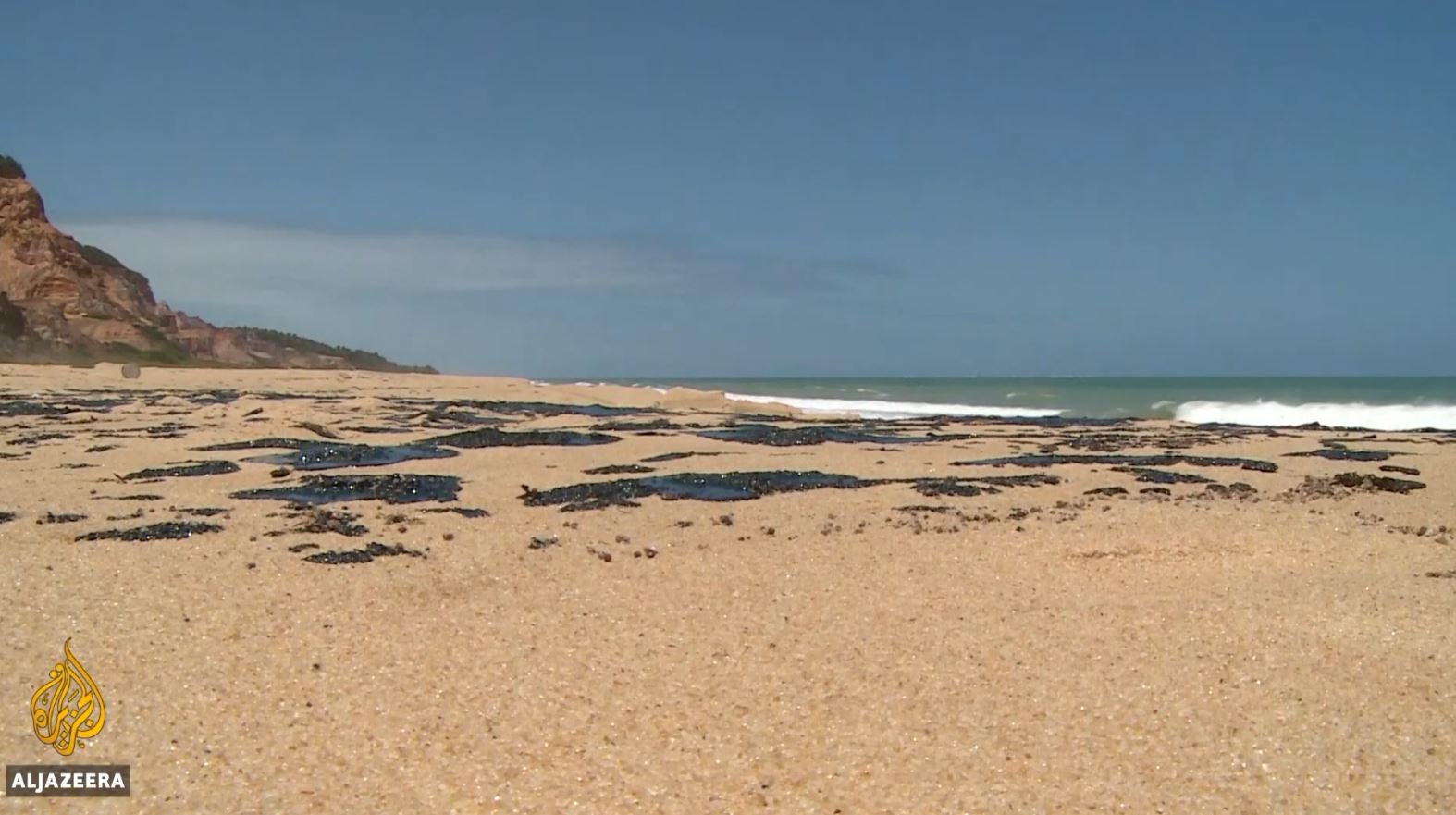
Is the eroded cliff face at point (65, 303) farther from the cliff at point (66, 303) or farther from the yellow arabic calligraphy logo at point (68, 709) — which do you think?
the yellow arabic calligraphy logo at point (68, 709)

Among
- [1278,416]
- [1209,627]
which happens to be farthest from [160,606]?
[1278,416]

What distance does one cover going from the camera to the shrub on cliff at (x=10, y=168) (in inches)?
2128

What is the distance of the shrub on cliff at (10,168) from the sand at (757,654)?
55668 millimetres

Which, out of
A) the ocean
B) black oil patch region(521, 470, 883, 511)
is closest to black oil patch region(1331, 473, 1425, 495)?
black oil patch region(521, 470, 883, 511)

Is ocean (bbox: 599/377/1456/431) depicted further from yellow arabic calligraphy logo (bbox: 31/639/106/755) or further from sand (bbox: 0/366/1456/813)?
yellow arabic calligraphy logo (bbox: 31/639/106/755)

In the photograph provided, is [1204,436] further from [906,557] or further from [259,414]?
[259,414]

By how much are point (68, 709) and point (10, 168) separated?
63.6 metres

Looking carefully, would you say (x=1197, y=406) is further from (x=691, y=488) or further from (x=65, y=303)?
(x=65, y=303)

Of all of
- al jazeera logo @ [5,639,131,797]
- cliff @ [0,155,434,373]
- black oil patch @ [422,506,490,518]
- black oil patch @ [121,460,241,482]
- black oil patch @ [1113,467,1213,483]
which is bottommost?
al jazeera logo @ [5,639,131,797]

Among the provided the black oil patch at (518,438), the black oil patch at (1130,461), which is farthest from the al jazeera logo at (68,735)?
the black oil patch at (1130,461)

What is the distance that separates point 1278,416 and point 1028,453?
28.9 metres

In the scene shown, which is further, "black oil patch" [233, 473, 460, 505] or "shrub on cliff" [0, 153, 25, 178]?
"shrub on cliff" [0, 153, 25, 178]

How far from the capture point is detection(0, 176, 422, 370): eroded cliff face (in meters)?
46.3

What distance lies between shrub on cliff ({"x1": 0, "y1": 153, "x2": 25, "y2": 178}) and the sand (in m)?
55.7
